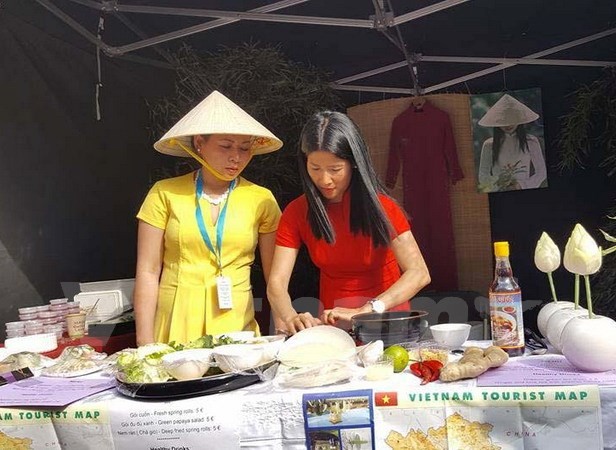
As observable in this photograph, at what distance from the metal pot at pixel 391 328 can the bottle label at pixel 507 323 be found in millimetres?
185

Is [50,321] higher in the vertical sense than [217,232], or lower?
lower

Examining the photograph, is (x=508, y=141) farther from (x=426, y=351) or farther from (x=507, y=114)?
(x=426, y=351)

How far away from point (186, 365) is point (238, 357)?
0.37 feet

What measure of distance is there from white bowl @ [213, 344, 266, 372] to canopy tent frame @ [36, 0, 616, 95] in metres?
1.97

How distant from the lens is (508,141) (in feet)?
12.9

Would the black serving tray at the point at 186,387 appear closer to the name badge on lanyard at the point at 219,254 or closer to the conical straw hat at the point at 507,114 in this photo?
the name badge on lanyard at the point at 219,254

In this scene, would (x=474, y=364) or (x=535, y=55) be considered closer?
(x=474, y=364)

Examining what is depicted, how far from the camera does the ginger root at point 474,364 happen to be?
1219 millimetres

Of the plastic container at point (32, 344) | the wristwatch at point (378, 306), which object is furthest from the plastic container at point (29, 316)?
the wristwatch at point (378, 306)

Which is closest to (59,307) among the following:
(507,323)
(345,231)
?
(345,231)

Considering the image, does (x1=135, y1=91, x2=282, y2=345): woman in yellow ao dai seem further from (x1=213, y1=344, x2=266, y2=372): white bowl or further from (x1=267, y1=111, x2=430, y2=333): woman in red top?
(x1=213, y1=344, x2=266, y2=372): white bowl

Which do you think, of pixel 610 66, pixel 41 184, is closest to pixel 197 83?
pixel 41 184

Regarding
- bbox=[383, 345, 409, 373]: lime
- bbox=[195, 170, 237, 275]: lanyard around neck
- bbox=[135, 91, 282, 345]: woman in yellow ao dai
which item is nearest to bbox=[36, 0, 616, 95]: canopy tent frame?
bbox=[135, 91, 282, 345]: woman in yellow ao dai

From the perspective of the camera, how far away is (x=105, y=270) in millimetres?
3330
